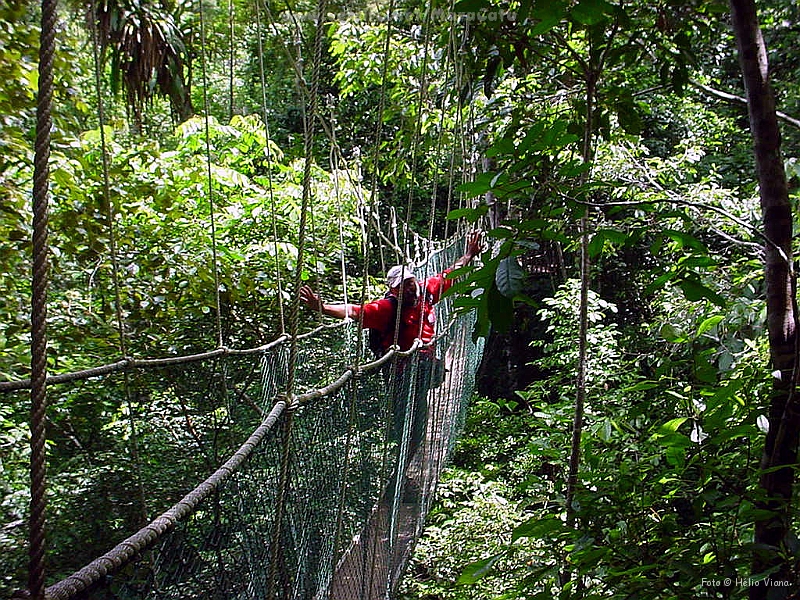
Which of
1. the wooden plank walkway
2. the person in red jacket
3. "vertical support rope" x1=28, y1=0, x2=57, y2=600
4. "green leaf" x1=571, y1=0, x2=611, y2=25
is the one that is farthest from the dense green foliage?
"vertical support rope" x1=28, y1=0, x2=57, y2=600

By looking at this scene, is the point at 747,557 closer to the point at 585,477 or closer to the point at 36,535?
the point at 585,477

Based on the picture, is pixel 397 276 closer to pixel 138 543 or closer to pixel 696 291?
pixel 696 291

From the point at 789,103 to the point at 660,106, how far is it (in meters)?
1.51

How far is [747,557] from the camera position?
788 mm

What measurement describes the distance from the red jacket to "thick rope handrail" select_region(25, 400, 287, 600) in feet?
4.83

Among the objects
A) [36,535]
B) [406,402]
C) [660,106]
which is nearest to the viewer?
[36,535]

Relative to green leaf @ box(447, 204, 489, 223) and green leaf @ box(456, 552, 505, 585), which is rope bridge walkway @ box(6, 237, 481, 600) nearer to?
green leaf @ box(456, 552, 505, 585)

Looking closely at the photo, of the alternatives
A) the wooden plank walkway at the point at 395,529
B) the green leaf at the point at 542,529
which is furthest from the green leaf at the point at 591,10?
the wooden plank walkway at the point at 395,529

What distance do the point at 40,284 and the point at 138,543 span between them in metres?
0.25

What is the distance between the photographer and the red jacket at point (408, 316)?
Answer: 8.03 feet

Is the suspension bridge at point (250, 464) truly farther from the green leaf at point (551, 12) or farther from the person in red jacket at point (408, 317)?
the green leaf at point (551, 12)

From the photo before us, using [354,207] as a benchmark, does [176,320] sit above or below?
→ below

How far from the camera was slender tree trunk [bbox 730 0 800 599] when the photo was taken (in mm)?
764

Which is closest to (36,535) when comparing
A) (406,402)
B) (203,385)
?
(406,402)
